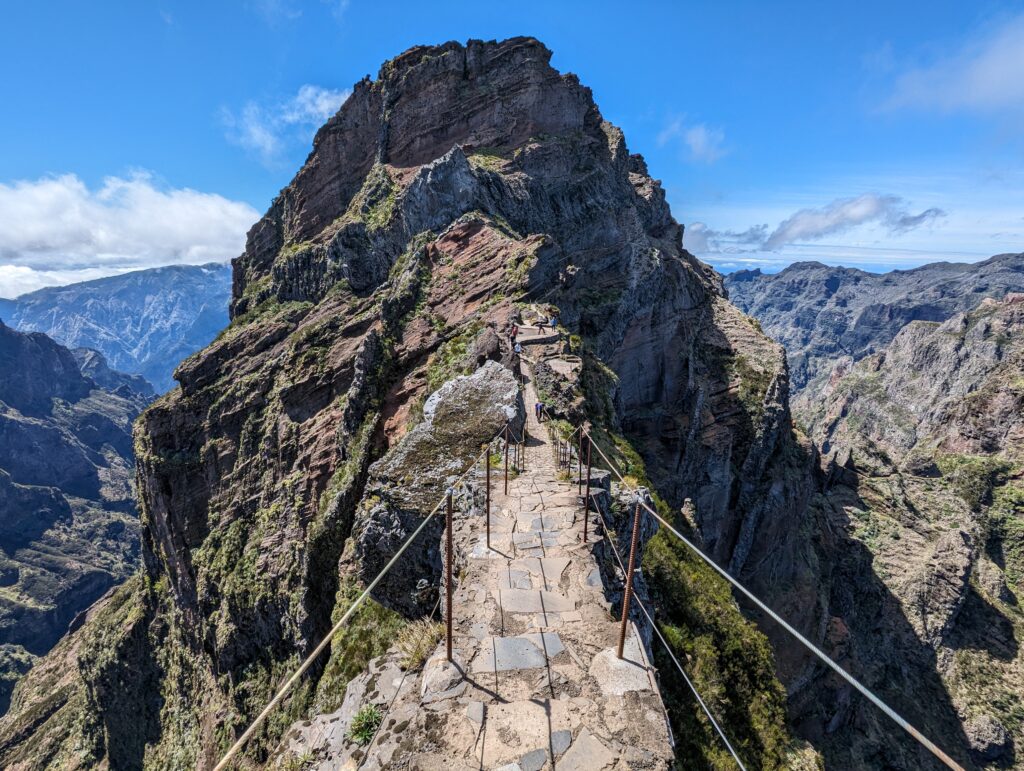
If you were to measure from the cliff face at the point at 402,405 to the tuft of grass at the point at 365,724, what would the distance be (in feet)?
13.4

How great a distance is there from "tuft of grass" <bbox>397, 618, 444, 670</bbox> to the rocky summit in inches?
2.7

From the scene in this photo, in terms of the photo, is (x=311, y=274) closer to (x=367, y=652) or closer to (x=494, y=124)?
(x=494, y=124)

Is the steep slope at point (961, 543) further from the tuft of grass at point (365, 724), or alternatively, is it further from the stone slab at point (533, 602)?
the tuft of grass at point (365, 724)

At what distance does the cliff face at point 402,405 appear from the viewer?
17281 mm

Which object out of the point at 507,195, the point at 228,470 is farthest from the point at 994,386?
the point at 228,470

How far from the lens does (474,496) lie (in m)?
12.4

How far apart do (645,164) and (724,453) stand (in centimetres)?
6800

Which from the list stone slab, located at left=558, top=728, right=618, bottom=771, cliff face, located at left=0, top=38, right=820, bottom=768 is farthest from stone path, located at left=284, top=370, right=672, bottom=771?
cliff face, located at left=0, top=38, right=820, bottom=768

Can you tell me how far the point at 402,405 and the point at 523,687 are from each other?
2093cm

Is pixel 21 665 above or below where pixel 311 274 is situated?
below

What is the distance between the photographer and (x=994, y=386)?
81.8 meters

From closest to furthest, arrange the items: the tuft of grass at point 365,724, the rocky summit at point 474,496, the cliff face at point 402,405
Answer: the tuft of grass at point 365,724 → the rocky summit at point 474,496 → the cliff face at point 402,405

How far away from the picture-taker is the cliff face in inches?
680

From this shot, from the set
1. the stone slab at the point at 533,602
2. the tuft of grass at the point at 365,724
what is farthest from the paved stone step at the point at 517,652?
the tuft of grass at the point at 365,724
